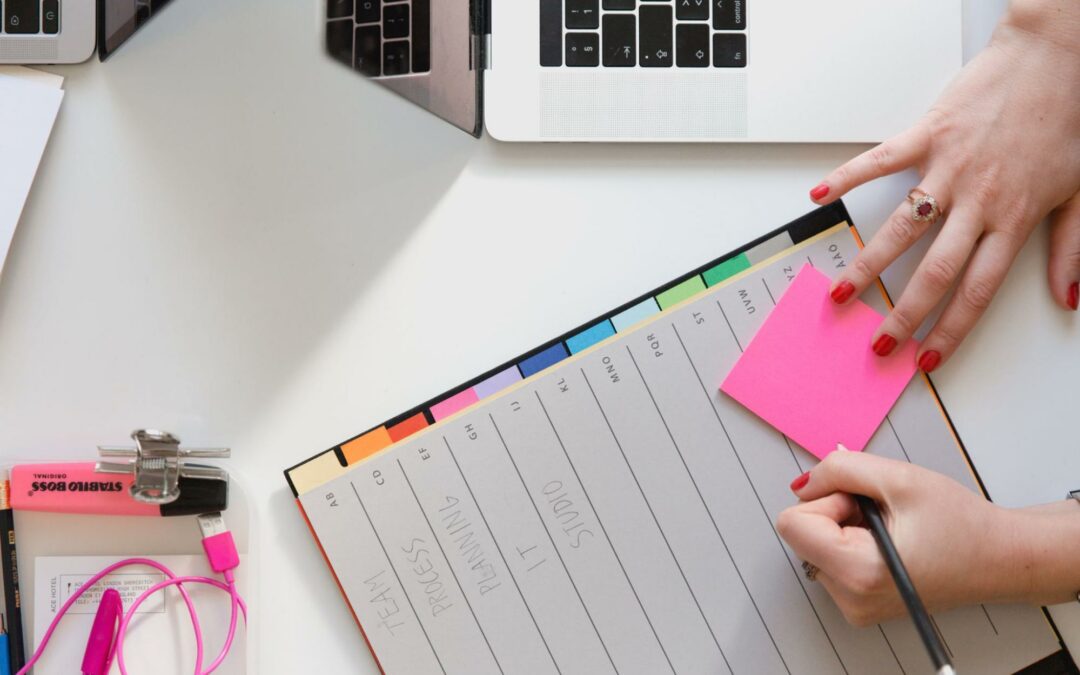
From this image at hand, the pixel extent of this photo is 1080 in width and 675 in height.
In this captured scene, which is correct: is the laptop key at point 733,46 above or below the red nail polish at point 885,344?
above

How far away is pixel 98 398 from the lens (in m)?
0.78

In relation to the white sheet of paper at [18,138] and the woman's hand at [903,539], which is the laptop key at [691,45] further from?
the white sheet of paper at [18,138]

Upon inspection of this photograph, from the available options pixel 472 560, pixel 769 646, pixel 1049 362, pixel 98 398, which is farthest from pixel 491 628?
pixel 1049 362

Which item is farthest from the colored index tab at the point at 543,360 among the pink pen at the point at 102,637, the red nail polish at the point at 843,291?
the pink pen at the point at 102,637

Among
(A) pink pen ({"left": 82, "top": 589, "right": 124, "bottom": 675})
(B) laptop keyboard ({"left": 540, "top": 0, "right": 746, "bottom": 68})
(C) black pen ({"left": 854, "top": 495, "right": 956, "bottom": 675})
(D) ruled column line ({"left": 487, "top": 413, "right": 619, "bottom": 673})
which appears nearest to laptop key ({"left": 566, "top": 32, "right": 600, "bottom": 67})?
(B) laptop keyboard ({"left": 540, "top": 0, "right": 746, "bottom": 68})

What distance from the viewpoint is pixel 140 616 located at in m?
0.76

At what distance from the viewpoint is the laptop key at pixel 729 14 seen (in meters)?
0.76

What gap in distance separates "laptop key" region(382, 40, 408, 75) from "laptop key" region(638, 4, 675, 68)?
20 centimetres

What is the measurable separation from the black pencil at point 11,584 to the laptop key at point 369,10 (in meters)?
0.49

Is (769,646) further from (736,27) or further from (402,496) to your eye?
(736,27)

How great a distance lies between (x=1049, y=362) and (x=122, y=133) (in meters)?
0.83

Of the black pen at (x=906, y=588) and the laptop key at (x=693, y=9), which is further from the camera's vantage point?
the laptop key at (x=693, y=9)

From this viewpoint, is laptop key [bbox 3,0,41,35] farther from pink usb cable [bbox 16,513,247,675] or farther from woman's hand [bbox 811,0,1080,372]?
woman's hand [bbox 811,0,1080,372]

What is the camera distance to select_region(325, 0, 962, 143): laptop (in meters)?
0.76
